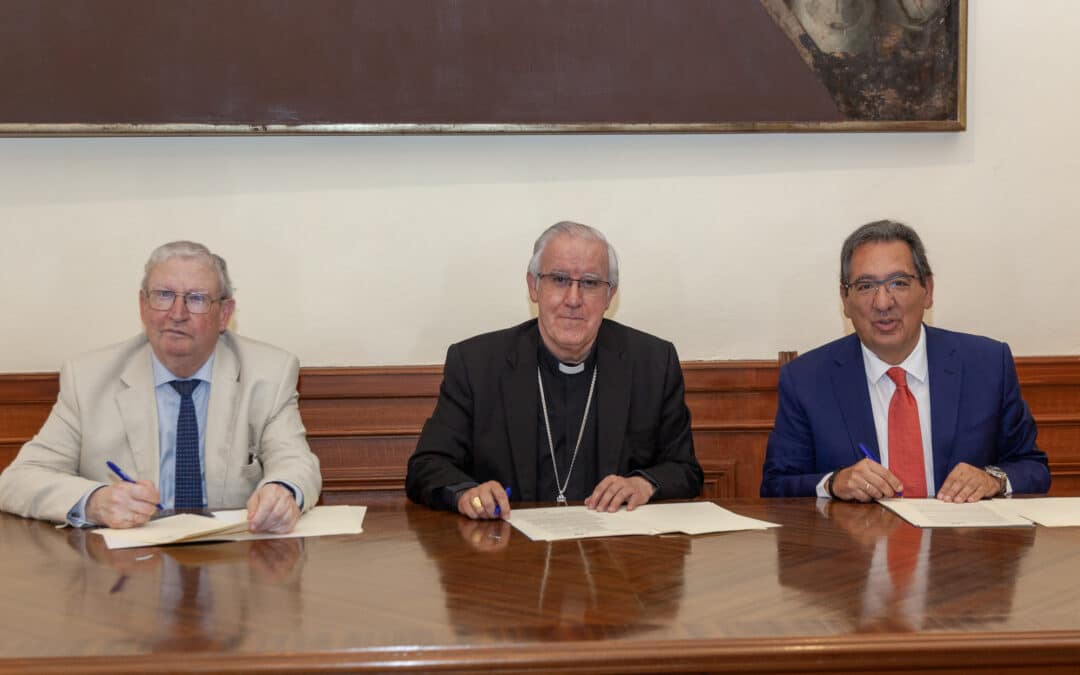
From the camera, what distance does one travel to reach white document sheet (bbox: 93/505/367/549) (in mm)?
2199

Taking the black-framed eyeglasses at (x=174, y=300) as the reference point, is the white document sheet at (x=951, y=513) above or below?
below

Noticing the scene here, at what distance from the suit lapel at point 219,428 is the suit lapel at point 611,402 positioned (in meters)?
1.05

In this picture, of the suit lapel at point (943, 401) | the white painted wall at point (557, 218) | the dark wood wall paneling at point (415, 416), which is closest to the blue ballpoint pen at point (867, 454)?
the suit lapel at point (943, 401)

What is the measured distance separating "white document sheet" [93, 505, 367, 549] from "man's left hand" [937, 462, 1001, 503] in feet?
4.75

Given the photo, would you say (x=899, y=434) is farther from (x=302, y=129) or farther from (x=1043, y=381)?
(x=302, y=129)

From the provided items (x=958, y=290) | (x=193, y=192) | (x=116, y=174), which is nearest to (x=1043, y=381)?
(x=958, y=290)

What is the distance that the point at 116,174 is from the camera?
3.64 m

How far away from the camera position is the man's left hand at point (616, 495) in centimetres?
254

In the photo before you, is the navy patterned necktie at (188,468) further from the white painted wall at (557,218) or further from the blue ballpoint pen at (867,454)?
the blue ballpoint pen at (867,454)

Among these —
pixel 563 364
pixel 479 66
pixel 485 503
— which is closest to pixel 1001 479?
pixel 563 364

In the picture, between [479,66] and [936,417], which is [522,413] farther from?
[479,66]

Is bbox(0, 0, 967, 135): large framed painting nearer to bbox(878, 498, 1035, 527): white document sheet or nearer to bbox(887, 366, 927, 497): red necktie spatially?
bbox(887, 366, 927, 497): red necktie

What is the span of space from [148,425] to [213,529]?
0.77 meters

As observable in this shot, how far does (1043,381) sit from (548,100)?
2046 millimetres
